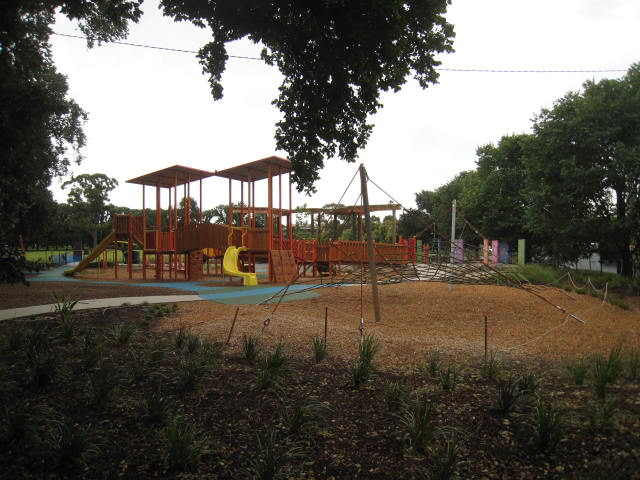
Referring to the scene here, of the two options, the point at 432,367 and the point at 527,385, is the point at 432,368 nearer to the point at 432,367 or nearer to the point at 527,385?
the point at 432,367

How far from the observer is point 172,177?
21031 mm

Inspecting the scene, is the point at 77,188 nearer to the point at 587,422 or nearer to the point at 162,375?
the point at 162,375

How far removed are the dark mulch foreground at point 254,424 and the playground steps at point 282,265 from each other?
39.3ft

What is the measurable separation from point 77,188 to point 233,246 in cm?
3204

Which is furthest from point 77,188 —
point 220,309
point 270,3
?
point 270,3

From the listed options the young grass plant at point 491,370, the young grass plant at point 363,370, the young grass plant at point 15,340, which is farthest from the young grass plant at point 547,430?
the young grass plant at point 15,340

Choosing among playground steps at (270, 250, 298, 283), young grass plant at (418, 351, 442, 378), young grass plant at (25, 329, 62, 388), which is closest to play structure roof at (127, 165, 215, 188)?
playground steps at (270, 250, 298, 283)

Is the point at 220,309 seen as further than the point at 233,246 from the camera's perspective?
No

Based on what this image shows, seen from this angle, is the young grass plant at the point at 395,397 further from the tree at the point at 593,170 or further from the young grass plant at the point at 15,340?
the tree at the point at 593,170

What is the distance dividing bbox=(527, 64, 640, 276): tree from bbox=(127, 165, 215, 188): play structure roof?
1630 cm

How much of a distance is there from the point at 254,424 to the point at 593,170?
66.6 ft

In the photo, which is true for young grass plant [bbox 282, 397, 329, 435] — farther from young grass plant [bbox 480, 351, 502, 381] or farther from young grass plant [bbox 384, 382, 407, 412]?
young grass plant [bbox 480, 351, 502, 381]

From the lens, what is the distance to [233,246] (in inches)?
688

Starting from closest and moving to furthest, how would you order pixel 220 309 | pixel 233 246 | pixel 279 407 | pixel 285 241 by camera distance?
pixel 279 407 < pixel 220 309 < pixel 233 246 < pixel 285 241
